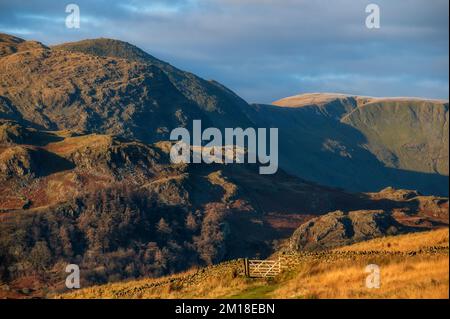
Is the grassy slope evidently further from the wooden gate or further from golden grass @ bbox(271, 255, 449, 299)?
the wooden gate

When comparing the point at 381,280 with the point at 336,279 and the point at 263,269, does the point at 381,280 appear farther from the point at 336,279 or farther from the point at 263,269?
the point at 263,269

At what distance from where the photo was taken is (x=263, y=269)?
202 feet

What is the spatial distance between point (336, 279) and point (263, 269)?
8.64 m

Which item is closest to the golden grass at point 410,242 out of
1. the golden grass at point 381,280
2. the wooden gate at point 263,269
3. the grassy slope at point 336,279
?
the grassy slope at point 336,279

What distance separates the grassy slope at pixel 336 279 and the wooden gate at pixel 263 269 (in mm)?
780

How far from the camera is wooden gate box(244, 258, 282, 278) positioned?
60781mm

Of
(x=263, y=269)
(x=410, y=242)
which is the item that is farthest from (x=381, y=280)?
(x=410, y=242)

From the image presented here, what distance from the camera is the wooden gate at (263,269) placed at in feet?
199

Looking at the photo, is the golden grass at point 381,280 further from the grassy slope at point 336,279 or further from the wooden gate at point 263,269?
the wooden gate at point 263,269

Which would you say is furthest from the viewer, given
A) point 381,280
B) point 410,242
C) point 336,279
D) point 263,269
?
point 410,242
